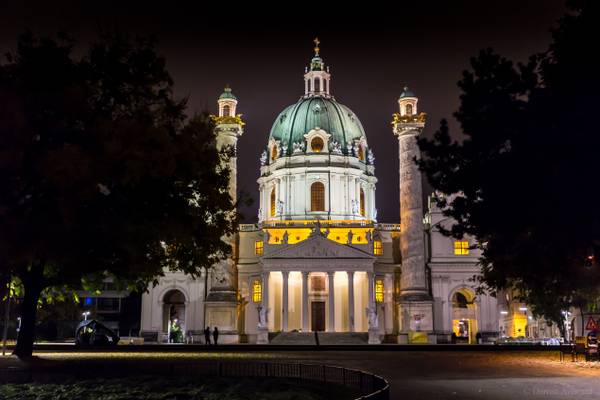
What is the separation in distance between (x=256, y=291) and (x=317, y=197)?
15.1 m

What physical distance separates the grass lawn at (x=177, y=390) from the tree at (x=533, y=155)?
29.1 ft

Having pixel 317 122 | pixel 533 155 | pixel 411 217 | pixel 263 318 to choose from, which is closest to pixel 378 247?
pixel 411 217

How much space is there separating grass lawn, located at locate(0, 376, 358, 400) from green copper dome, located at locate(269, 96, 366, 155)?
224ft

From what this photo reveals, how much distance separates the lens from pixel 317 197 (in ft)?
287

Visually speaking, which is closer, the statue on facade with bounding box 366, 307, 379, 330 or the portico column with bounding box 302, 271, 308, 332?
the statue on facade with bounding box 366, 307, 379, 330

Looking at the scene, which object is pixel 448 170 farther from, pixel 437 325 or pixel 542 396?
pixel 437 325

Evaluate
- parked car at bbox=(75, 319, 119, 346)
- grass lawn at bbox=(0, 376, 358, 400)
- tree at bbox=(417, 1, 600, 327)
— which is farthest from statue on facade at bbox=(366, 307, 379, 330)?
grass lawn at bbox=(0, 376, 358, 400)

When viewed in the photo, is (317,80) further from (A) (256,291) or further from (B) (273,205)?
(A) (256,291)

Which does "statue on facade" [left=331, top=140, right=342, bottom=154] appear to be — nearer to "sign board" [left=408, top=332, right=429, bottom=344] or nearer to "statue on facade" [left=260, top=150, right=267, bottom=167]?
"statue on facade" [left=260, top=150, right=267, bottom=167]

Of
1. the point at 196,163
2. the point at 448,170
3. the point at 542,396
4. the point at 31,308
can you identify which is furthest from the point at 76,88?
the point at 542,396

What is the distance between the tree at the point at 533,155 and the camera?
874 inches

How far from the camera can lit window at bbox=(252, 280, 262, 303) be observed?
7906 centimetres

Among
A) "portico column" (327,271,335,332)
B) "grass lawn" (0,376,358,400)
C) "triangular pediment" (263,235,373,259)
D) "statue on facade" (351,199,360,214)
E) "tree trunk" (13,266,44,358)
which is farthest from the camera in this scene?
"statue on facade" (351,199,360,214)

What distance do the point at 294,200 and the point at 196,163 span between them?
192 ft
